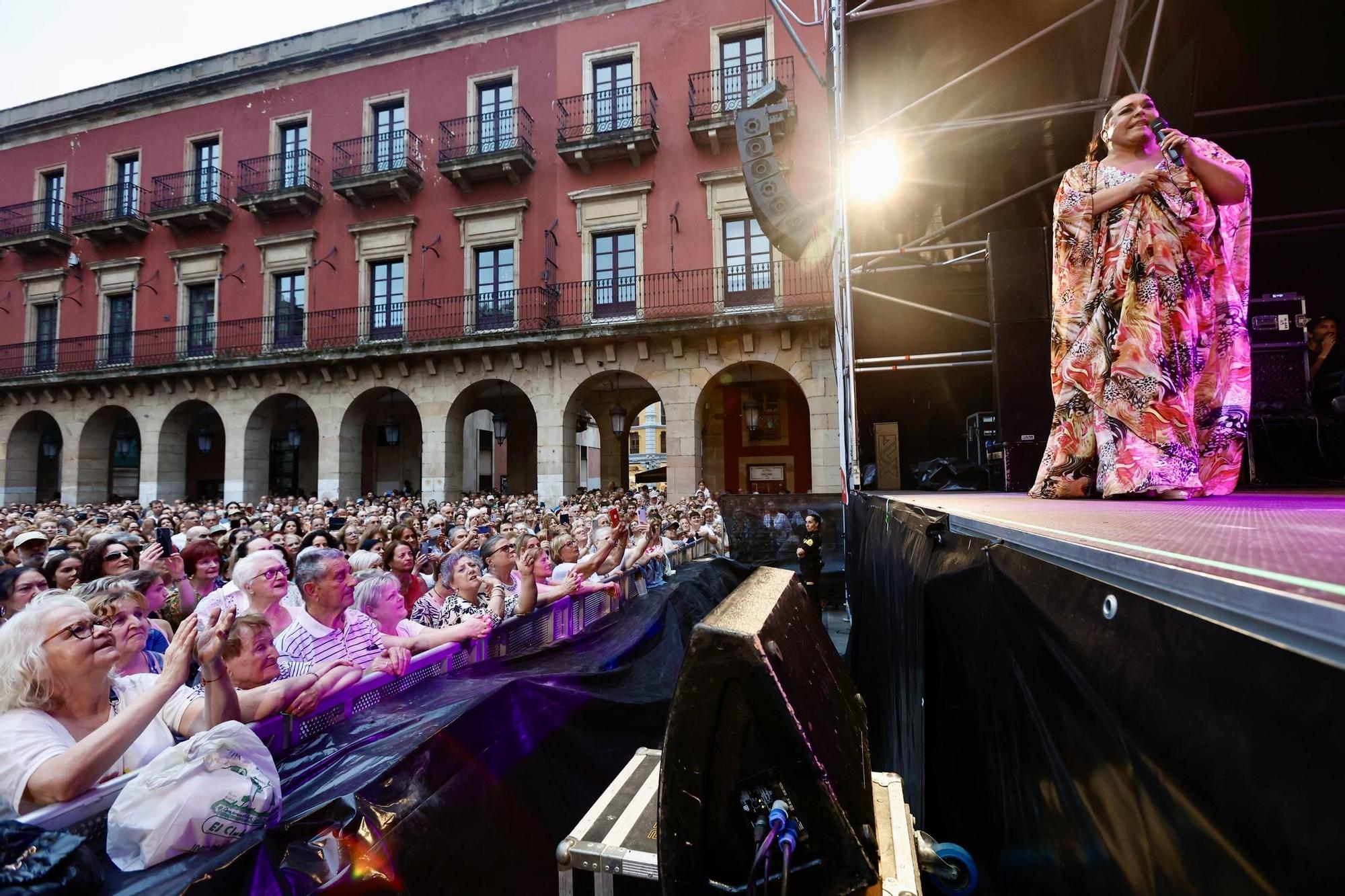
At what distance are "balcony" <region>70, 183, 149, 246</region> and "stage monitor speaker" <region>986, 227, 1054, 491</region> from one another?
22835 millimetres

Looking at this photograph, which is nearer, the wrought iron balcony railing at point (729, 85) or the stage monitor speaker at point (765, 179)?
the stage monitor speaker at point (765, 179)

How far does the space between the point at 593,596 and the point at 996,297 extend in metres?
4.31

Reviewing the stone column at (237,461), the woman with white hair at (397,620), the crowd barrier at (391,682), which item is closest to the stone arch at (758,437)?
the crowd barrier at (391,682)

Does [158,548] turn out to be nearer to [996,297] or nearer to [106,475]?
[996,297]

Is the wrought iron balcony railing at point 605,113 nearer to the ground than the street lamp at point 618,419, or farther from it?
farther from it

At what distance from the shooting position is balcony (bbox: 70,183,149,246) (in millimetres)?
18266

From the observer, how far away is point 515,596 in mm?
4375

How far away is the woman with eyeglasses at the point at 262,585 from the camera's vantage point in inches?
120

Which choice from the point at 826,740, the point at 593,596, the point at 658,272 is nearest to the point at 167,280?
the point at 658,272

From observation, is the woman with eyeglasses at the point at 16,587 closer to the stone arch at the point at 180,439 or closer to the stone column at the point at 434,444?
the stone column at the point at 434,444

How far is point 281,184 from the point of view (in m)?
17.5

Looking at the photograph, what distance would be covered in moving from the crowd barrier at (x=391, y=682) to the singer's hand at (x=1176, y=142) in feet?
12.9

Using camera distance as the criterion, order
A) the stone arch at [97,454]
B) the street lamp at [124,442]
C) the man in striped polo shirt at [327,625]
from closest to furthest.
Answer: the man in striped polo shirt at [327,625] → the stone arch at [97,454] → the street lamp at [124,442]

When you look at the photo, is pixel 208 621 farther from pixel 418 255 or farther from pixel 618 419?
pixel 418 255
